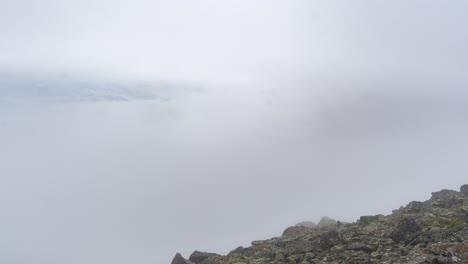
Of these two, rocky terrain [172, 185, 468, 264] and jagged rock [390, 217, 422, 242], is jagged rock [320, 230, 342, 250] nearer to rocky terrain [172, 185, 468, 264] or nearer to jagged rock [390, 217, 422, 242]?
rocky terrain [172, 185, 468, 264]

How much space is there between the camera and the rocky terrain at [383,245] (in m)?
27.5

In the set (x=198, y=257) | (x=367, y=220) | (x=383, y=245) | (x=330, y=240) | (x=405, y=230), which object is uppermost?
(x=367, y=220)

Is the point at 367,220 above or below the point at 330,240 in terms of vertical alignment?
above

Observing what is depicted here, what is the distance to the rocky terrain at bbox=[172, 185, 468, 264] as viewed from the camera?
90.2 feet

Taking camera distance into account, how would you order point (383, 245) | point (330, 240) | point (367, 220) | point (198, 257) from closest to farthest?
point (383, 245), point (330, 240), point (198, 257), point (367, 220)

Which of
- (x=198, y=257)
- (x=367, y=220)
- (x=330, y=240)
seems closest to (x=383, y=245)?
(x=330, y=240)

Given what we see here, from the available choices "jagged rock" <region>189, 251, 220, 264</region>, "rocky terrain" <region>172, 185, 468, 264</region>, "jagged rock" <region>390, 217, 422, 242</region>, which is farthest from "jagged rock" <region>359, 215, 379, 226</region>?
"jagged rock" <region>189, 251, 220, 264</region>

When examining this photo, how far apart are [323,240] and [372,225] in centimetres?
1052

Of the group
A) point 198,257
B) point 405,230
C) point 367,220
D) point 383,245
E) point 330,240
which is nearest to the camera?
point 383,245

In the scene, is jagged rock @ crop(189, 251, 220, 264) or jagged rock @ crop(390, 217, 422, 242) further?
jagged rock @ crop(189, 251, 220, 264)

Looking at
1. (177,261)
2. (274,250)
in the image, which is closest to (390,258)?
(274,250)

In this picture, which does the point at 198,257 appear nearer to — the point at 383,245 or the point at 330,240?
the point at 330,240

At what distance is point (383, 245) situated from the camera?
32.4 m

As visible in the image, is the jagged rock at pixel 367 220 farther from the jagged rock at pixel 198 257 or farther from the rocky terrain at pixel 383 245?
the jagged rock at pixel 198 257
